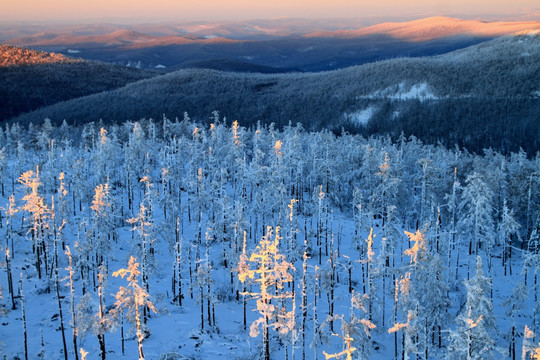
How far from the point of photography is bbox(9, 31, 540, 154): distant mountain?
416 ft

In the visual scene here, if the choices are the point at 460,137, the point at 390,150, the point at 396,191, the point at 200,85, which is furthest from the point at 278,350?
the point at 200,85

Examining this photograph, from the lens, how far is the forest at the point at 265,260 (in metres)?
29.1

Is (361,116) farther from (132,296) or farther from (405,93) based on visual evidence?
(132,296)

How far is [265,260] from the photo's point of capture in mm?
28234

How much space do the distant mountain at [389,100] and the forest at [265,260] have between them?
182ft

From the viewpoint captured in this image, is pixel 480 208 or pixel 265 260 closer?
pixel 265 260

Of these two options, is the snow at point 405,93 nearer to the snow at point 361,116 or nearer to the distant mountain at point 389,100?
the distant mountain at point 389,100

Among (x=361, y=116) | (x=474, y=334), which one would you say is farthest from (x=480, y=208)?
(x=361, y=116)

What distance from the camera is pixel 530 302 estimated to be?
1843 inches

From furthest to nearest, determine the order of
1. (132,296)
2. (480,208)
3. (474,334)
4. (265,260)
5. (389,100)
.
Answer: (389,100) < (480,208) < (265,260) < (132,296) < (474,334)

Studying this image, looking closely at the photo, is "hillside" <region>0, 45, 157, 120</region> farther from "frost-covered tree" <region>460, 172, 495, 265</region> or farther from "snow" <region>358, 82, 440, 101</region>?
"frost-covered tree" <region>460, 172, 495, 265</region>

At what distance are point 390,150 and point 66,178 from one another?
161ft

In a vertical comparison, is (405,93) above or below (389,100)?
above

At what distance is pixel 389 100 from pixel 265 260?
133498mm
